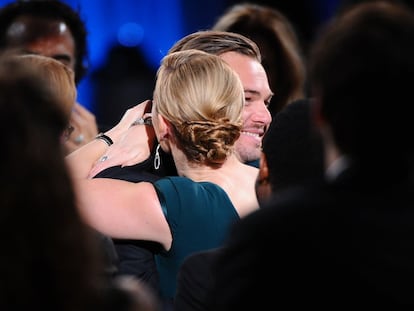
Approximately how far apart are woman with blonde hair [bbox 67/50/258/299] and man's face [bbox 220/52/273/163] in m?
0.45

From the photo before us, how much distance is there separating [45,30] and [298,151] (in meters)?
2.27

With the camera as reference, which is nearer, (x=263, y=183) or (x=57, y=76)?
(x=263, y=183)

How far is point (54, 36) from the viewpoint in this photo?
3.93m

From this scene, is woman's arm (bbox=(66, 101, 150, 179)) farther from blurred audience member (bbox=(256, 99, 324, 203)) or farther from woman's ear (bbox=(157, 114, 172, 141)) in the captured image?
blurred audience member (bbox=(256, 99, 324, 203))

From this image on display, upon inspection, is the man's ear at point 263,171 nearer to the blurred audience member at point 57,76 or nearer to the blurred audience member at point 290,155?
the blurred audience member at point 290,155

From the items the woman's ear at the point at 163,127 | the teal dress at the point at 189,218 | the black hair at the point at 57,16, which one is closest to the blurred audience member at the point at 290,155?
the teal dress at the point at 189,218

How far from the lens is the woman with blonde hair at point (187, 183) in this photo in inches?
89.6

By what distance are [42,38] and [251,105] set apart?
4.13ft

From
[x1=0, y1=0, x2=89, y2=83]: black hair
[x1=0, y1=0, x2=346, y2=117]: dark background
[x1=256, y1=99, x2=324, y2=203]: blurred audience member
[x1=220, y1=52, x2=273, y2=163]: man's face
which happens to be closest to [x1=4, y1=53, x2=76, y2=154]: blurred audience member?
[x1=220, y1=52, x2=273, y2=163]: man's face

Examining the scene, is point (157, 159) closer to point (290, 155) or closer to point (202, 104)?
point (202, 104)

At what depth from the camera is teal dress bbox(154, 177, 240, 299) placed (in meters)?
2.28

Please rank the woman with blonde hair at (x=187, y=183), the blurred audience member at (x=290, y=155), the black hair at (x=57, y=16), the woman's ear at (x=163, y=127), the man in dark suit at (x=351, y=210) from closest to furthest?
the man in dark suit at (x=351, y=210) → the blurred audience member at (x=290, y=155) → the woman with blonde hair at (x=187, y=183) → the woman's ear at (x=163, y=127) → the black hair at (x=57, y=16)

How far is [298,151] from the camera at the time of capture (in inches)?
74.4

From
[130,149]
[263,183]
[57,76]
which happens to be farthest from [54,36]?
[263,183]
